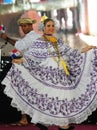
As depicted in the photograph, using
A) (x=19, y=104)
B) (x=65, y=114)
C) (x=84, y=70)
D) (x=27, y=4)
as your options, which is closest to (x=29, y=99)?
(x=19, y=104)

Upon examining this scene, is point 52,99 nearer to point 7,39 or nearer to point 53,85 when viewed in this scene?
point 53,85

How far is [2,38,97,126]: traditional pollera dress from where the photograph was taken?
127 inches

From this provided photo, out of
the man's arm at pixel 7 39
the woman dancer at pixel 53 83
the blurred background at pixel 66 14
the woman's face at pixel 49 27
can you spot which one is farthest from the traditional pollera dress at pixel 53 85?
the blurred background at pixel 66 14

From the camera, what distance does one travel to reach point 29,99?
3301 millimetres

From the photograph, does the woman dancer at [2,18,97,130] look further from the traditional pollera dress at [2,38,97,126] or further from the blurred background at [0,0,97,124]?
the blurred background at [0,0,97,124]

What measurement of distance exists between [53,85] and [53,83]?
2 cm

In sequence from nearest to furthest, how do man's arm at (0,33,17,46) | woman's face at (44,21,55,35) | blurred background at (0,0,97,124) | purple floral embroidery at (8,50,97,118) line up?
1. purple floral embroidery at (8,50,97,118)
2. woman's face at (44,21,55,35)
3. man's arm at (0,33,17,46)
4. blurred background at (0,0,97,124)

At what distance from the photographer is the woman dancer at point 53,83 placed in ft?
10.6

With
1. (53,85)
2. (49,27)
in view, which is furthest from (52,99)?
(49,27)

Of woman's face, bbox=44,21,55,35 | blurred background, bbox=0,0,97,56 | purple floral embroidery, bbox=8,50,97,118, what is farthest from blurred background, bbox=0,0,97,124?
purple floral embroidery, bbox=8,50,97,118

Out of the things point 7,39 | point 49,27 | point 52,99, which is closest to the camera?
point 52,99

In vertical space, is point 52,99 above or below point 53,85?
below

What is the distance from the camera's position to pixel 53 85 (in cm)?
326

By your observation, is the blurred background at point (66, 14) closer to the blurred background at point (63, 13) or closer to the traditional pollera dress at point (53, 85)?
the blurred background at point (63, 13)
